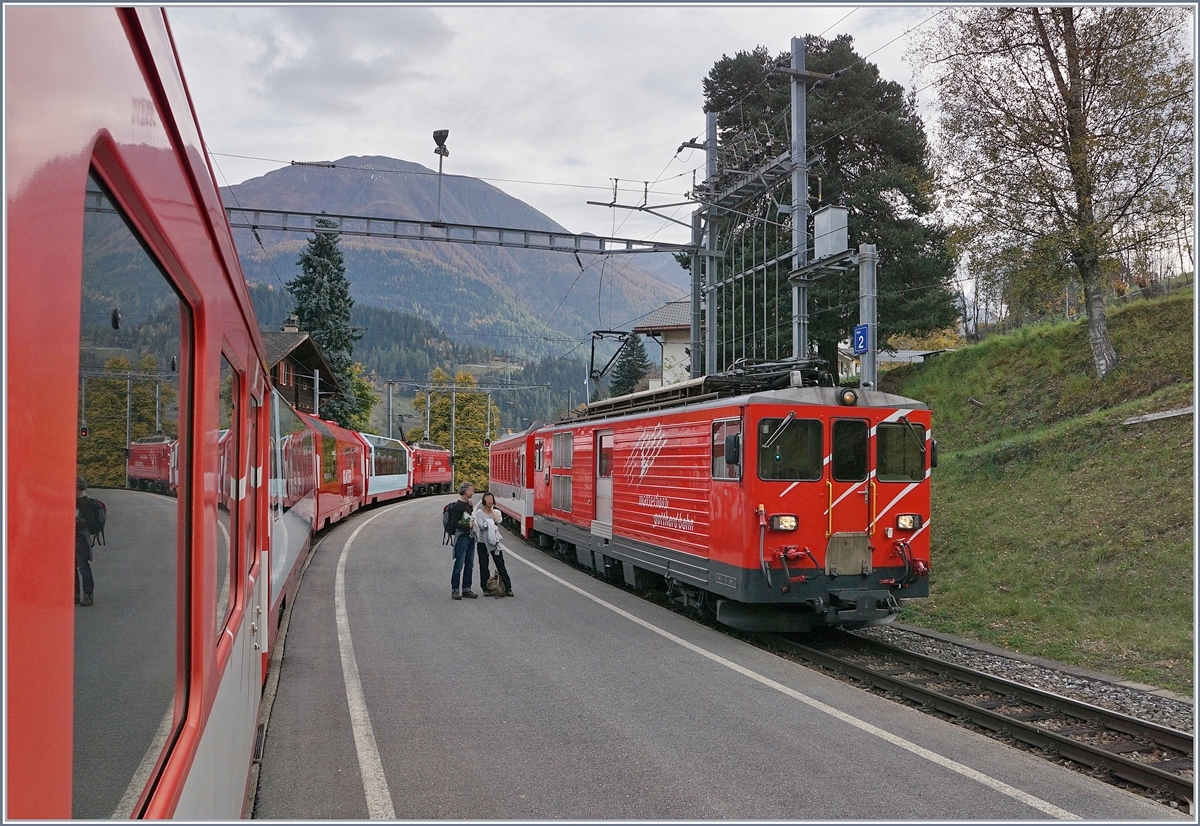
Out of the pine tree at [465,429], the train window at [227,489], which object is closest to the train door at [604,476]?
the train window at [227,489]

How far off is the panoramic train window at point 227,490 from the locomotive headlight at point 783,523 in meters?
6.88

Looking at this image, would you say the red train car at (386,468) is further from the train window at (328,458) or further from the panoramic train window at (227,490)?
the panoramic train window at (227,490)

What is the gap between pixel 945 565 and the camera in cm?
1443

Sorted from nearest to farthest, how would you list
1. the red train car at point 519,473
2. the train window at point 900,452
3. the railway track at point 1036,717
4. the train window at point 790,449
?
the railway track at point 1036,717, the train window at point 790,449, the train window at point 900,452, the red train car at point 519,473

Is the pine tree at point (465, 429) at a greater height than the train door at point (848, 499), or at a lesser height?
greater

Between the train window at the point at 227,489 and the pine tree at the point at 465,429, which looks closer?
the train window at the point at 227,489

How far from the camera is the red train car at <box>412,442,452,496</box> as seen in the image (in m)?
54.2

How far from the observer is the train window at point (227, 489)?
325 centimetres

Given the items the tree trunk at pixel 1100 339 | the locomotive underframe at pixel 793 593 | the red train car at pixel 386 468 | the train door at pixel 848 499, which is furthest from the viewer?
the red train car at pixel 386 468

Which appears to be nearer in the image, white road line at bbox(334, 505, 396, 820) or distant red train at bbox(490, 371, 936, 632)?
white road line at bbox(334, 505, 396, 820)

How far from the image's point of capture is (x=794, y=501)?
33.9 feet

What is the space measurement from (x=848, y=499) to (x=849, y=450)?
0.58 m

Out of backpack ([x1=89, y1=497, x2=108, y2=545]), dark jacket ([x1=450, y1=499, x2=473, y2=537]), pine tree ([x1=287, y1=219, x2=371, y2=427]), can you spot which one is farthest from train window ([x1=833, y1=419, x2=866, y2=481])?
pine tree ([x1=287, y1=219, x2=371, y2=427])

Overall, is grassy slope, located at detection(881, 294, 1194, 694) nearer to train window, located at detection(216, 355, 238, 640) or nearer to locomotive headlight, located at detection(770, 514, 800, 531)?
locomotive headlight, located at detection(770, 514, 800, 531)
